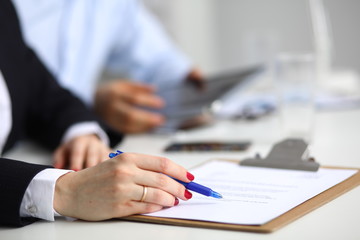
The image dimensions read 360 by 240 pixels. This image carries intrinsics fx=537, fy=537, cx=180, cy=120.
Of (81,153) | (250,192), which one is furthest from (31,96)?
(250,192)

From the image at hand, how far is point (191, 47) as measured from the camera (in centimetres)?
367

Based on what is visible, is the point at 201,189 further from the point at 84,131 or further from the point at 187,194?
the point at 84,131

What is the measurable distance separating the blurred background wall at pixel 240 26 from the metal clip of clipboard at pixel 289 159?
228 cm

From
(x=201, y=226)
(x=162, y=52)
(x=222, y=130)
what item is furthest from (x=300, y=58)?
(x=162, y=52)

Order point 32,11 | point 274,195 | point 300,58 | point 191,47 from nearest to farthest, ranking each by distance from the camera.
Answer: point 274,195, point 300,58, point 32,11, point 191,47

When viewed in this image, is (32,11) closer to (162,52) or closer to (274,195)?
(162,52)

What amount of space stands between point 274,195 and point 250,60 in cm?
133

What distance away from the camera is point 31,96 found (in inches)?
46.8

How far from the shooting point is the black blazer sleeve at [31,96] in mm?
1084

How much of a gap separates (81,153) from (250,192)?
366mm

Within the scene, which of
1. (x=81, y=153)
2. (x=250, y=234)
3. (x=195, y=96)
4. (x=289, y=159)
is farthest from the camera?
A: (x=195, y=96)

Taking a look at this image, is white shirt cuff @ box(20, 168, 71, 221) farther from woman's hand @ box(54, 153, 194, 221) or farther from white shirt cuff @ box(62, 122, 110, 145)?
white shirt cuff @ box(62, 122, 110, 145)

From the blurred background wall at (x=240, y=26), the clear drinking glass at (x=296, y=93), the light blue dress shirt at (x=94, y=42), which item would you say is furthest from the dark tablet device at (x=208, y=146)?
the blurred background wall at (x=240, y=26)

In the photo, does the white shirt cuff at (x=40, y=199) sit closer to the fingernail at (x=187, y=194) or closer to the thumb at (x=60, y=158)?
the fingernail at (x=187, y=194)
